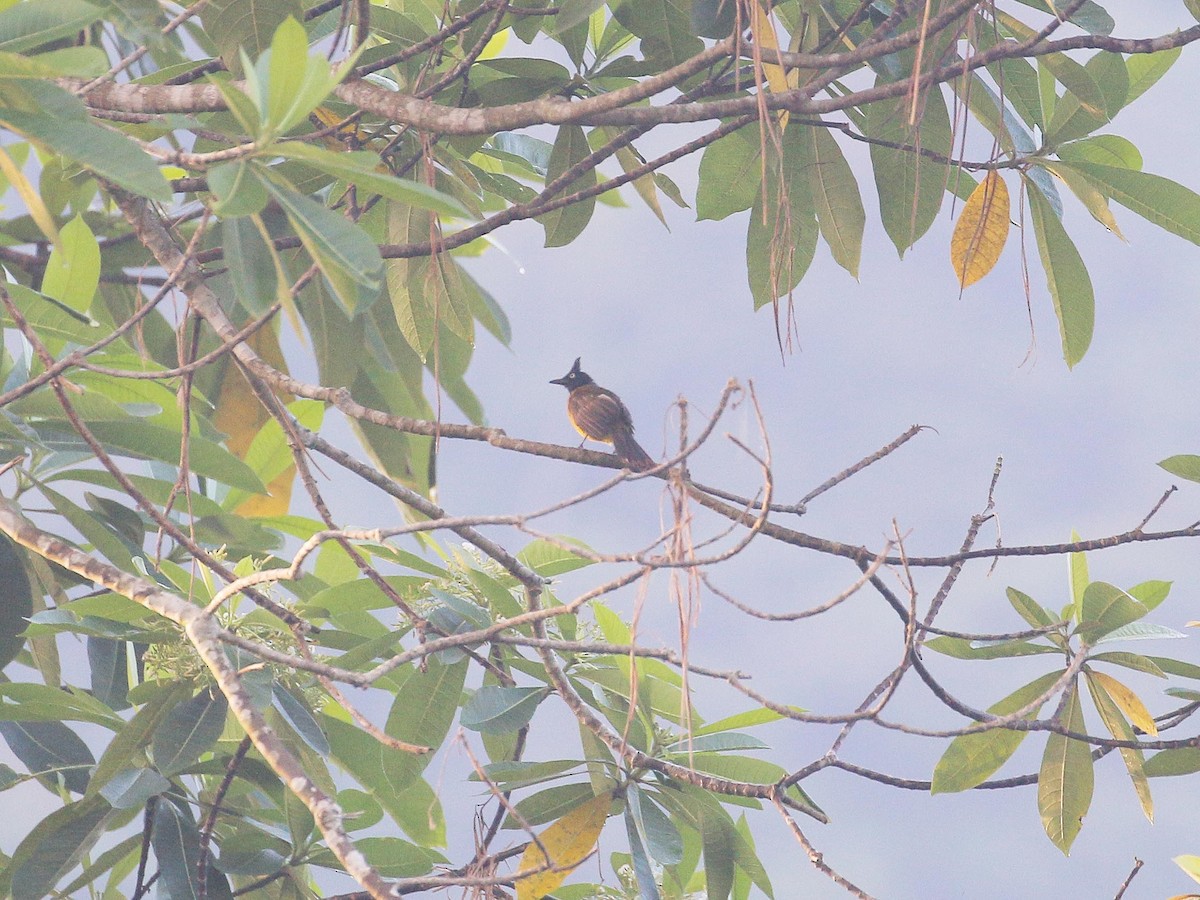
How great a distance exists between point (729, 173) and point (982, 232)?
0.63 m

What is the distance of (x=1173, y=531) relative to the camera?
7.06ft

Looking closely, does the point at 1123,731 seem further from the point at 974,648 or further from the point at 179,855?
the point at 179,855

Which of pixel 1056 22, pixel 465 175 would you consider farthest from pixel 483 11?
pixel 1056 22

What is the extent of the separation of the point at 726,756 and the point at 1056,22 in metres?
1.46

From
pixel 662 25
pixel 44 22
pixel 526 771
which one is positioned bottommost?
pixel 526 771

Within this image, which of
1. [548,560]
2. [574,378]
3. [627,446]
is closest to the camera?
[548,560]

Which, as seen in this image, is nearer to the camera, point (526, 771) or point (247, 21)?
point (247, 21)

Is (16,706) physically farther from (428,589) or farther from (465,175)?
(465,175)

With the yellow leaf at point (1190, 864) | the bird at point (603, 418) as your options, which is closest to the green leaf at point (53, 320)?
the bird at point (603, 418)

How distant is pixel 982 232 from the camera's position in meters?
2.28

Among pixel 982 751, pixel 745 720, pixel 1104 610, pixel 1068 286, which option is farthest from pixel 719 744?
pixel 1068 286

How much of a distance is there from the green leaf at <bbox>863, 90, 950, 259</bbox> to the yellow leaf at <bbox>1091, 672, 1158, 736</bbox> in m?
0.99

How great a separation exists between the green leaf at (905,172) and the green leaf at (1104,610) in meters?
0.82

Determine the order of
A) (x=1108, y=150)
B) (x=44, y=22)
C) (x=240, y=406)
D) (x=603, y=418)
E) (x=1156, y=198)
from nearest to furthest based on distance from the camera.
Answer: (x=44, y=22), (x=1156, y=198), (x=1108, y=150), (x=603, y=418), (x=240, y=406)
